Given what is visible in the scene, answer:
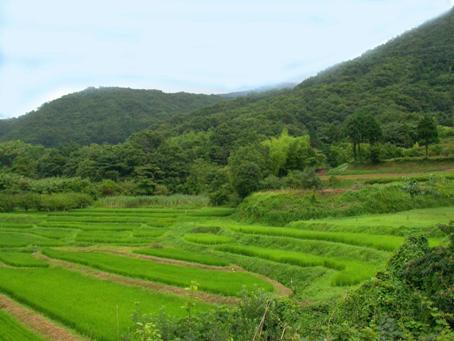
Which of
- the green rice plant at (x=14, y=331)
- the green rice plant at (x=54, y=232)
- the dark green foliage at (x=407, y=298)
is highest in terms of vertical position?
the dark green foliage at (x=407, y=298)

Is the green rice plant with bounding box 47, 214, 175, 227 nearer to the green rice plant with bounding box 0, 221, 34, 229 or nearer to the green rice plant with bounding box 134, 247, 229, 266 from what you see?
the green rice plant with bounding box 0, 221, 34, 229

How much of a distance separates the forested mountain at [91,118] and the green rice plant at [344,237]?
3815 inches

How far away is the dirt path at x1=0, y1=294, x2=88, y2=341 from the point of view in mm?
14180

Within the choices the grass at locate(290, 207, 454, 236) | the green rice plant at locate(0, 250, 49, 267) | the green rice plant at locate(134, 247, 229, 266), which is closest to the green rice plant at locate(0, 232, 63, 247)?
the green rice plant at locate(0, 250, 49, 267)

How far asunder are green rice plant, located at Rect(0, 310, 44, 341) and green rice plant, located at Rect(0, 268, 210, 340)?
1.07 metres

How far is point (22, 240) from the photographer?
113 feet

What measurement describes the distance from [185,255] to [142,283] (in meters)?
5.83

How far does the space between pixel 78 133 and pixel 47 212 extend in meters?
72.1

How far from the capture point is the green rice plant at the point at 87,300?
47.3ft

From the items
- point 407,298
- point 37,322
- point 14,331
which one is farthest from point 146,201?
point 407,298

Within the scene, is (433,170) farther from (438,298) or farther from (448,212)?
(438,298)

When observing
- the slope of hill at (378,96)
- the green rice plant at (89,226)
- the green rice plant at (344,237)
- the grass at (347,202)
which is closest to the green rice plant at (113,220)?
the green rice plant at (89,226)

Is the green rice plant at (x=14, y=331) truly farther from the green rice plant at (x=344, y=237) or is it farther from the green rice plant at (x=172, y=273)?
the green rice plant at (x=344, y=237)

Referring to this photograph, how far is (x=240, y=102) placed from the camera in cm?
12750
